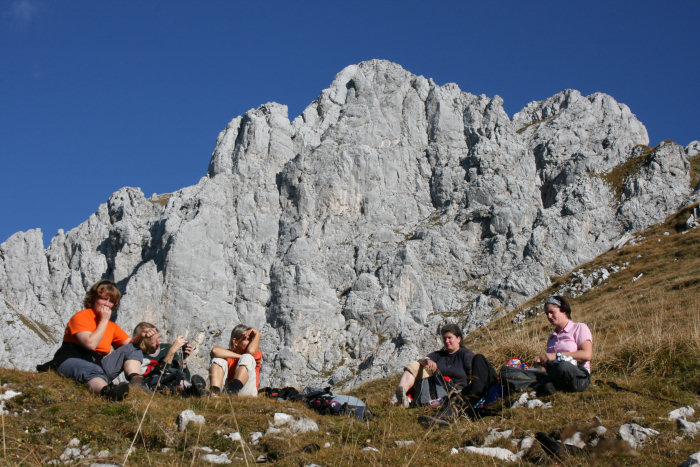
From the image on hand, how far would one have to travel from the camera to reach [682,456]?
600 cm

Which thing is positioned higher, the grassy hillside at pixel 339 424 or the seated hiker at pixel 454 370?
the seated hiker at pixel 454 370

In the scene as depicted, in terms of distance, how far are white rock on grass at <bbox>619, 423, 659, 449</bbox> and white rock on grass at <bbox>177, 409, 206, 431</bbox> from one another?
545cm

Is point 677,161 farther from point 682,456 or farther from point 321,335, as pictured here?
point 682,456

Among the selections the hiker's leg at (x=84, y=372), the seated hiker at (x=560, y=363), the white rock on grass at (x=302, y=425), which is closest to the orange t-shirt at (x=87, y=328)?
the hiker's leg at (x=84, y=372)

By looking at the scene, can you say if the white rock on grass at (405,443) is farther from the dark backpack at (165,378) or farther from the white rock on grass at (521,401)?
the dark backpack at (165,378)

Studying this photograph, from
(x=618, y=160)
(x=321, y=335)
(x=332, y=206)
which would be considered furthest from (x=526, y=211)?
(x=321, y=335)

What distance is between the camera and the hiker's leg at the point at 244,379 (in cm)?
1020

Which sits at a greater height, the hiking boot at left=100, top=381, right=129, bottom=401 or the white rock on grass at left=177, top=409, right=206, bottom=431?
the hiking boot at left=100, top=381, right=129, bottom=401

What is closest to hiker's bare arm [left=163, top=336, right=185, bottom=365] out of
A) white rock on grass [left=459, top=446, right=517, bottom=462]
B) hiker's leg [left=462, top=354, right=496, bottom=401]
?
hiker's leg [left=462, top=354, right=496, bottom=401]

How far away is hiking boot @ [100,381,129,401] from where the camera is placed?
25.8ft

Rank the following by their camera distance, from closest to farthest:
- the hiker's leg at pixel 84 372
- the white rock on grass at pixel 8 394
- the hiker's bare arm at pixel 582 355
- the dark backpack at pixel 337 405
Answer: the white rock on grass at pixel 8 394
the hiker's leg at pixel 84 372
the dark backpack at pixel 337 405
the hiker's bare arm at pixel 582 355

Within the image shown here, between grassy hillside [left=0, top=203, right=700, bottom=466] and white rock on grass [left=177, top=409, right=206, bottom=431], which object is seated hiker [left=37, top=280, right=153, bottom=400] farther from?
white rock on grass [left=177, top=409, right=206, bottom=431]

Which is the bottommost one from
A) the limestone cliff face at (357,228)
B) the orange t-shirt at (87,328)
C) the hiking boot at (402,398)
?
the hiking boot at (402,398)

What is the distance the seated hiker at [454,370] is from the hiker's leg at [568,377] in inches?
42.6
